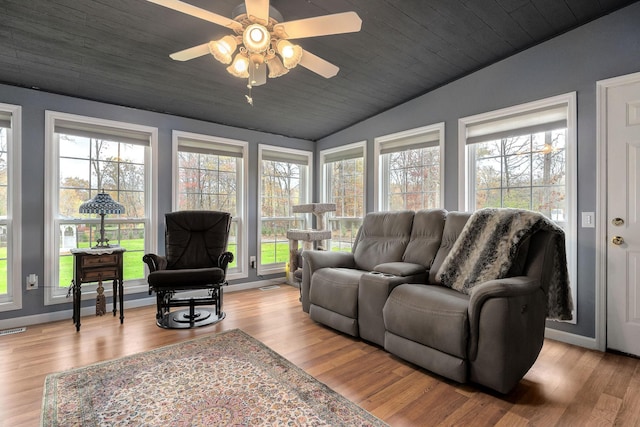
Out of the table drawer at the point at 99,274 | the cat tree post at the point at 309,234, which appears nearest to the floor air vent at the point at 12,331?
the table drawer at the point at 99,274

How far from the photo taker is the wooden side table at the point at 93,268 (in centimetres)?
291

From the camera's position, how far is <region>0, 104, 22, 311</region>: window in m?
2.91

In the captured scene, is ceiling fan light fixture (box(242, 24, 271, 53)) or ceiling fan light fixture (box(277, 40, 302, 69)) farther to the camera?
ceiling fan light fixture (box(277, 40, 302, 69))

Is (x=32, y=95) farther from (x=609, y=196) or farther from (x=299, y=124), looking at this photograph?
(x=609, y=196)

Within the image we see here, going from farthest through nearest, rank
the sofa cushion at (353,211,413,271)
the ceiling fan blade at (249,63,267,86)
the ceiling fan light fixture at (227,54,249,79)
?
the sofa cushion at (353,211,413,271) → the ceiling fan blade at (249,63,267,86) → the ceiling fan light fixture at (227,54,249,79)

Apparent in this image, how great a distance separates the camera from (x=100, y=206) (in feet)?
9.61

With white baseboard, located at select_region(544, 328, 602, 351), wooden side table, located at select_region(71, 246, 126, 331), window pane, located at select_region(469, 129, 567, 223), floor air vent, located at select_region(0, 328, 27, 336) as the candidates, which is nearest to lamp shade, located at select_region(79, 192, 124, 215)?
wooden side table, located at select_region(71, 246, 126, 331)

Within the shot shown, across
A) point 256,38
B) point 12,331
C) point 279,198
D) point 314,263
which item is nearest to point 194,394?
point 314,263

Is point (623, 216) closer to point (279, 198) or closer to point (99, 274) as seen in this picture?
point (279, 198)

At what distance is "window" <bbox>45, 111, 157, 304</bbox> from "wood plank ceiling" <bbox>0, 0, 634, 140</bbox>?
1.15ft

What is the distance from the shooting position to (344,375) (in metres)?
2.11

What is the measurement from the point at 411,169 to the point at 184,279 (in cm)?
281

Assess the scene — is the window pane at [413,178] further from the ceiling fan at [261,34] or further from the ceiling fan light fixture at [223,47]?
the ceiling fan light fixture at [223,47]

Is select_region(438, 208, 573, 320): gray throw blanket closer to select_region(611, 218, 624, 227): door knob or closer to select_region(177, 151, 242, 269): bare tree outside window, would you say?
select_region(611, 218, 624, 227): door knob
